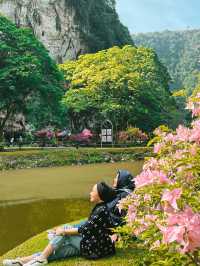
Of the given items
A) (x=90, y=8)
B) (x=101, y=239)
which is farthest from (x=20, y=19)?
(x=101, y=239)

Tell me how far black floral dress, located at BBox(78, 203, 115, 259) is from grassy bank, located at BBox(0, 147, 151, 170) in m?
20.5

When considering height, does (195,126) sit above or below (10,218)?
above

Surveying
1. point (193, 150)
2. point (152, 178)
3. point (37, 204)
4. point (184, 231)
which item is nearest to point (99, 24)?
point (37, 204)

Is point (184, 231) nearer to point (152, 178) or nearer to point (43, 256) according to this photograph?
point (152, 178)

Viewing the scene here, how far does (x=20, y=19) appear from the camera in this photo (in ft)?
173

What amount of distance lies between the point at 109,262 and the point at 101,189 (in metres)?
0.94

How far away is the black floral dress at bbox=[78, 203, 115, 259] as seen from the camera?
5.64m

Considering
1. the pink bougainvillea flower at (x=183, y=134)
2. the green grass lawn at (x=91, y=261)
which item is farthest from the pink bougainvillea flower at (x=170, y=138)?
the green grass lawn at (x=91, y=261)

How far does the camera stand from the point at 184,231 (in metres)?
1.96

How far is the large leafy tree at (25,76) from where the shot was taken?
101 ft

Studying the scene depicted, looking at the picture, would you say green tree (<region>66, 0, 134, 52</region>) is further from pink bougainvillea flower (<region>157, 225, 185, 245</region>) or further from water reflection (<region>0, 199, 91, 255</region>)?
pink bougainvillea flower (<region>157, 225, 185, 245</region>)

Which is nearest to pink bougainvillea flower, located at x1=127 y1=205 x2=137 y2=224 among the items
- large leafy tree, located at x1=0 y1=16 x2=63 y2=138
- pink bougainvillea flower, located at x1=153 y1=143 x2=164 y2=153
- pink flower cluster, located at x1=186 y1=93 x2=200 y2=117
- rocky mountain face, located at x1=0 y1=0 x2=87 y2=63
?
pink bougainvillea flower, located at x1=153 y1=143 x2=164 y2=153

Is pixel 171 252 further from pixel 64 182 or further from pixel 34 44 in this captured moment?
pixel 34 44

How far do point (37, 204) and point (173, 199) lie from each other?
10626 millimetres
